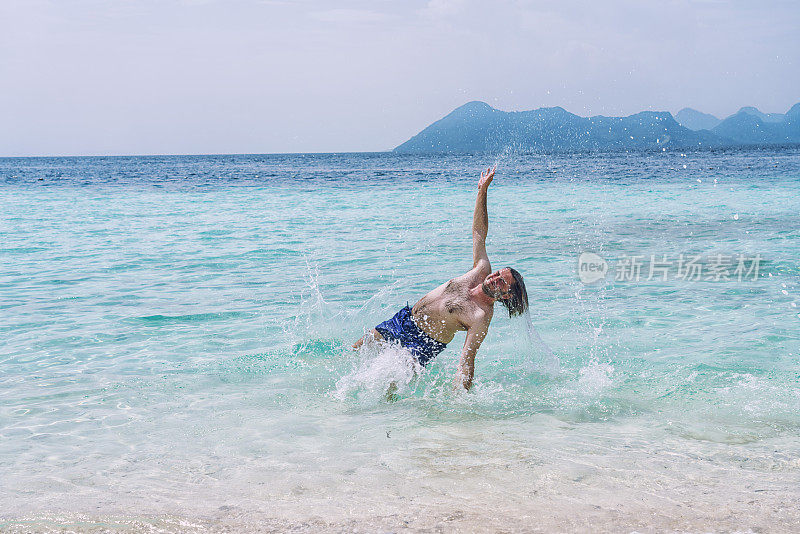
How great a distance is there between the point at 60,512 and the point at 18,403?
2061 mm

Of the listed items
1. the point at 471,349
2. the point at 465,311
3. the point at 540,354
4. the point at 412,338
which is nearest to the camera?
the point at 471,349

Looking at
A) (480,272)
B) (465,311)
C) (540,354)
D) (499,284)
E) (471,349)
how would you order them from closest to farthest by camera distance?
(499,284)
(471,349)
(465,311)
(480,272)
(540,354)

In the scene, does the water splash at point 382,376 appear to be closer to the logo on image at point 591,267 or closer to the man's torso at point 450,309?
the man's torso at point 450,309

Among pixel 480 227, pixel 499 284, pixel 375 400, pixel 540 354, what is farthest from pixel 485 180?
pixel 375 400

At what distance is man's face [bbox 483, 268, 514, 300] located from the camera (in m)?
4.94

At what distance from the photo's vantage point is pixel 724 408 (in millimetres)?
4852

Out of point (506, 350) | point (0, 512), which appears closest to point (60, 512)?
point (0, 512)

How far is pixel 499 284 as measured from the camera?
16.3 feet

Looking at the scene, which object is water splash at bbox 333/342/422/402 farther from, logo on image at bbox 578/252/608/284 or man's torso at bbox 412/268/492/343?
logo on image at bbox 578/252/608/284

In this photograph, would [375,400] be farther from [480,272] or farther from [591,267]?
[591,267]

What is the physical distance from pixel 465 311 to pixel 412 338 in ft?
2.03

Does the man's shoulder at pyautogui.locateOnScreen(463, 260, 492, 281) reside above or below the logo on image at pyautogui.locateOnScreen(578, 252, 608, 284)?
above

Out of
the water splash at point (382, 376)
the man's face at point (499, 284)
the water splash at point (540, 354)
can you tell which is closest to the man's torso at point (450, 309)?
the man's face at point (499, 284)

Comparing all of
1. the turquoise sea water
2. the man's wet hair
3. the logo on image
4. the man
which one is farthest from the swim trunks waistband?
the logo on image
